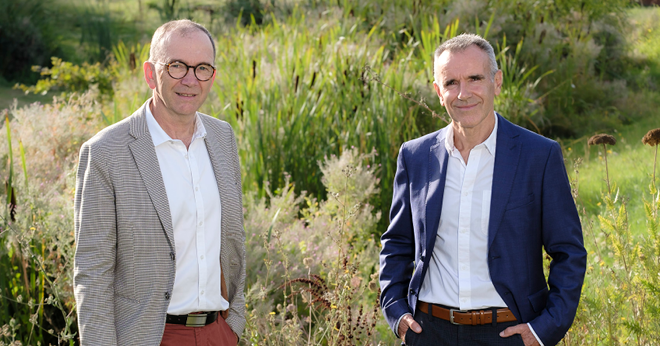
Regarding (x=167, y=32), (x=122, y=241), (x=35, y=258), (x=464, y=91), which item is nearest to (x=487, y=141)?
(x=464, y=91)

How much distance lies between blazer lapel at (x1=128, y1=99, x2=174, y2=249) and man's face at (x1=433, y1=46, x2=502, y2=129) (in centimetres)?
105

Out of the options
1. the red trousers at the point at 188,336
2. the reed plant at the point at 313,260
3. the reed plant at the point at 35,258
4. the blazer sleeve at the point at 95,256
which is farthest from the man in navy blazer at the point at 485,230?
the reed plant at the point at 35,258

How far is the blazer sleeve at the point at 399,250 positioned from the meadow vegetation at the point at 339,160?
265 mm

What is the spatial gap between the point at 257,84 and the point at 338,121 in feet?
3.13

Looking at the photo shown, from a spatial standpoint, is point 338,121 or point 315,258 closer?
point 315,258

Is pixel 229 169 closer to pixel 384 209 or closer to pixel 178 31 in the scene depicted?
pixel 178 31

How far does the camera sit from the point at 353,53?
730 centimetres

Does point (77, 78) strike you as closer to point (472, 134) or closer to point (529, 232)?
point (472, 134)

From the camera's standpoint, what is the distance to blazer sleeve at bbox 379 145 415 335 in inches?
92.7

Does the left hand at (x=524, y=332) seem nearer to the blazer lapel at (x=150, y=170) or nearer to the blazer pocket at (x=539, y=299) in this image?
the blazer pocket at (x=539, y=299)

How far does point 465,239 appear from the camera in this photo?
2102 mm

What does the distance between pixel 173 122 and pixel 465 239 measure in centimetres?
113

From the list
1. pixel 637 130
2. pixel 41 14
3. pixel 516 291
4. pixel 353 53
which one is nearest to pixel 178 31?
pixel 516 291

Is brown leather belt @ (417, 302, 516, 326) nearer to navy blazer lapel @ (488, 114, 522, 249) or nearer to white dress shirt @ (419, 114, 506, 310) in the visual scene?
white dress shirt @ (419, 114, 506, 310)
